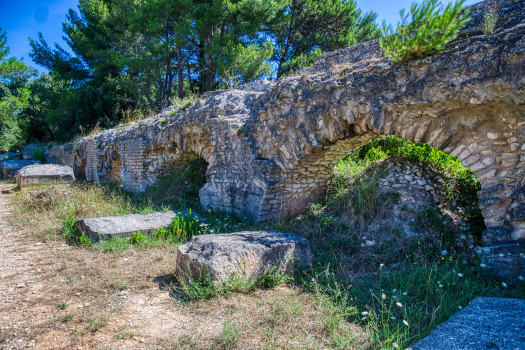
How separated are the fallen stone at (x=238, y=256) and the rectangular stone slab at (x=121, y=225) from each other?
1.81m

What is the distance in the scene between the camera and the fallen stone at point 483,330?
5.57ft

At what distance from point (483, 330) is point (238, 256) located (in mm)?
2113

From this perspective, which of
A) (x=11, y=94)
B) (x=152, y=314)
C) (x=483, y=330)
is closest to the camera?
(x=483, y=330)

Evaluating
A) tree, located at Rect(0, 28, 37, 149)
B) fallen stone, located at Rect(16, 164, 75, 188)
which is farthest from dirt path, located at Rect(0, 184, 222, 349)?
tree, located at Rect(0, 28, 37, 149)

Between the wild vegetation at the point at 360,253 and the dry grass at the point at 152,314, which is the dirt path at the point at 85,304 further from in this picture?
the wild vegetation at the point at 360,253

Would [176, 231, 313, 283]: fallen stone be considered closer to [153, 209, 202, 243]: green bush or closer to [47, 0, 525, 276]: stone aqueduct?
[153, 209, 202, 243]: green bush

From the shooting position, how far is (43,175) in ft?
32.3

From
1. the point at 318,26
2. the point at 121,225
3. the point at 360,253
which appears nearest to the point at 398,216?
the point at 360,253

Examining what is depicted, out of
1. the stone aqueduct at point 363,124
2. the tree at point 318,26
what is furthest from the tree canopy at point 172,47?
the stone aqueduct at point 363,124

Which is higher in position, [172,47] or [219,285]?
[172,47]

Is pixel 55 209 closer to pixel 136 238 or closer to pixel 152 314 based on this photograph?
pixel 136 238

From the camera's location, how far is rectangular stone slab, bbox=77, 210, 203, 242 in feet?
15.5

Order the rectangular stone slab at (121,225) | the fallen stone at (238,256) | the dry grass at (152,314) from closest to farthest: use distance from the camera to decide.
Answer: the dry grass at (152,314) < the fallen stone at (238,256) < the rectangular stone slab at (121,225)

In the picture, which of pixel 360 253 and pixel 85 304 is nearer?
pixel 85 304
